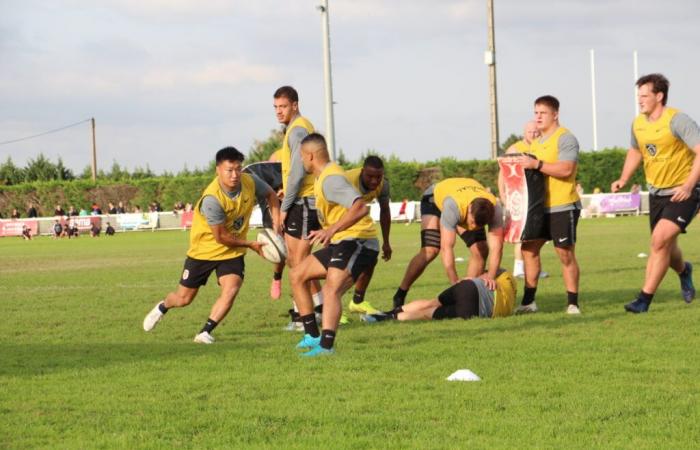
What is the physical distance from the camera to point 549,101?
37.6ft

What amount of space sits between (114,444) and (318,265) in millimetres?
3572

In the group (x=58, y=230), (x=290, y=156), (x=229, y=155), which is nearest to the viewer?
(x=229, y=155)

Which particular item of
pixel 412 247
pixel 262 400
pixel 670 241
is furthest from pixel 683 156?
pixel 412 247

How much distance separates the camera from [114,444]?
5.74 metres

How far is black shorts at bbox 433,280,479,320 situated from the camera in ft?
36.7

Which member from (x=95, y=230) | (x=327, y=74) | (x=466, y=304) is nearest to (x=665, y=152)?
(x=466, y=304)

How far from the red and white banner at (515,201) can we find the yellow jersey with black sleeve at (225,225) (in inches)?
111

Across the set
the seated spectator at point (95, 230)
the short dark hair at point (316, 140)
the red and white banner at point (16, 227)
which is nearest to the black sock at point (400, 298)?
the short dark hair at point (316, 140)

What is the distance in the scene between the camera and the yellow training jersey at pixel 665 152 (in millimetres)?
11031

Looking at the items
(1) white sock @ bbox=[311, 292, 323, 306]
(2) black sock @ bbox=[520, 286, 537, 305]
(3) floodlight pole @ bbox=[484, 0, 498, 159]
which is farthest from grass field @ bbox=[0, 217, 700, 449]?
(3) floodlight pole @ bbox=[484, 0, 498, 159]

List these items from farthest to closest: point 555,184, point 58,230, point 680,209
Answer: point 58,230
point 555,184
point 680,209

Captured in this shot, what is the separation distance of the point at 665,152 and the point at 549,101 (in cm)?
126

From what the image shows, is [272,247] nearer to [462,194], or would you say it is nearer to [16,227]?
[462,194]

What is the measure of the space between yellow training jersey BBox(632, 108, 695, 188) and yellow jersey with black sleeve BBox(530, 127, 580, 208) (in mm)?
764
